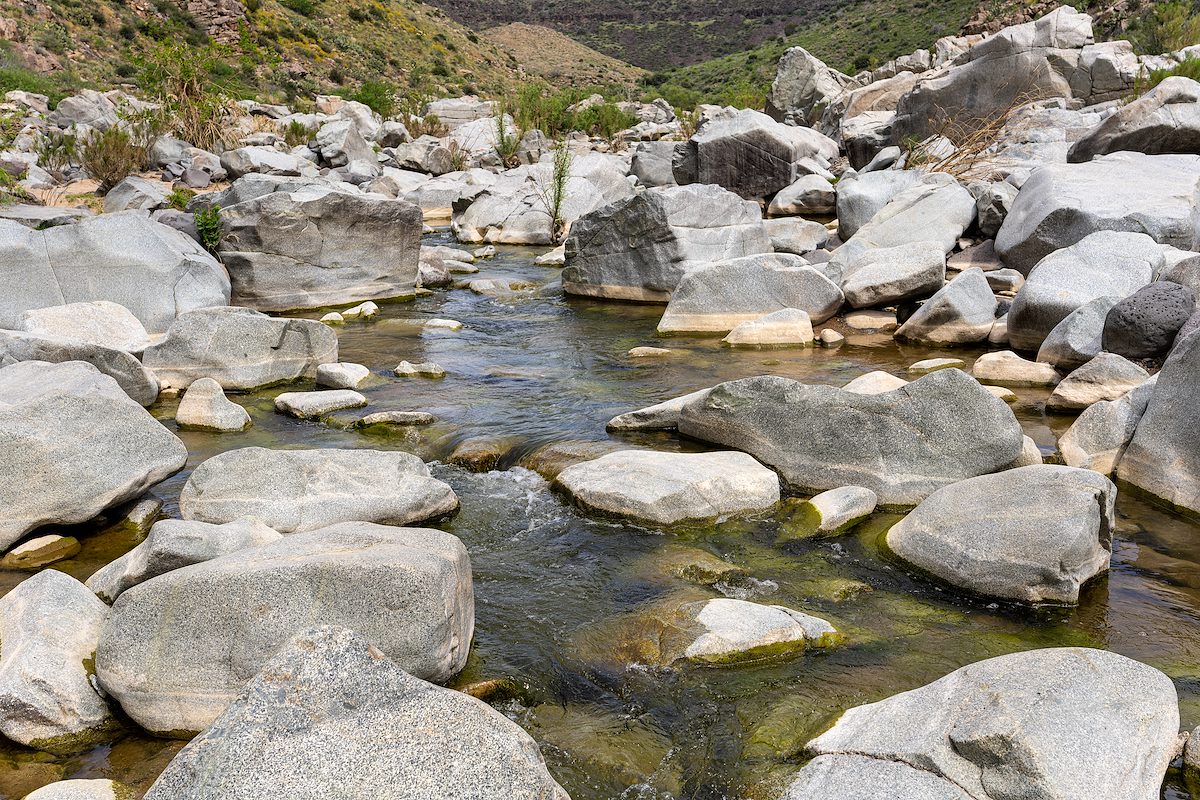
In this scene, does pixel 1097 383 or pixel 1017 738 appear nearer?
pixel 1017 738

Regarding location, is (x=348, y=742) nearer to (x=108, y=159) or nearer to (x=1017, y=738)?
(x=1017, y=738)

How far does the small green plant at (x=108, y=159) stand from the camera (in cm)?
1578

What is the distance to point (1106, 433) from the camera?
5707 millimetres

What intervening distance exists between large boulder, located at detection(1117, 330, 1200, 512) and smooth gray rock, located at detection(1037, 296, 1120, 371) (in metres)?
2.00

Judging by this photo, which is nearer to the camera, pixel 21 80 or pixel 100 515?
pixel 100 515

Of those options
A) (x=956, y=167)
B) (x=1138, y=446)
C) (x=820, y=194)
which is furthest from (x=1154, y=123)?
(x=1138, y=446)

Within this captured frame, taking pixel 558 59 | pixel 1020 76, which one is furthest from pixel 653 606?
pixel 558 59

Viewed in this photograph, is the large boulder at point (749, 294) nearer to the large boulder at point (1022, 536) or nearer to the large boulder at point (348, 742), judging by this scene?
the large boulder at point (1022, 536)

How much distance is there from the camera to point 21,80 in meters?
26.6

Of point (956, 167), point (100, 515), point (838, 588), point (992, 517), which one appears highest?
point (956, 167)

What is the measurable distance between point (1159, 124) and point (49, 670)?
13.4 metres

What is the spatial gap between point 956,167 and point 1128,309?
25.6 feet

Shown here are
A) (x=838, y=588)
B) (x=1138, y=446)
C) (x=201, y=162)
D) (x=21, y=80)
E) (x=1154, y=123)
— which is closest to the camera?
(x=838, y=588)

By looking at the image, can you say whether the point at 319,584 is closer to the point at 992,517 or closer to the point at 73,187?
the point at 992,517
